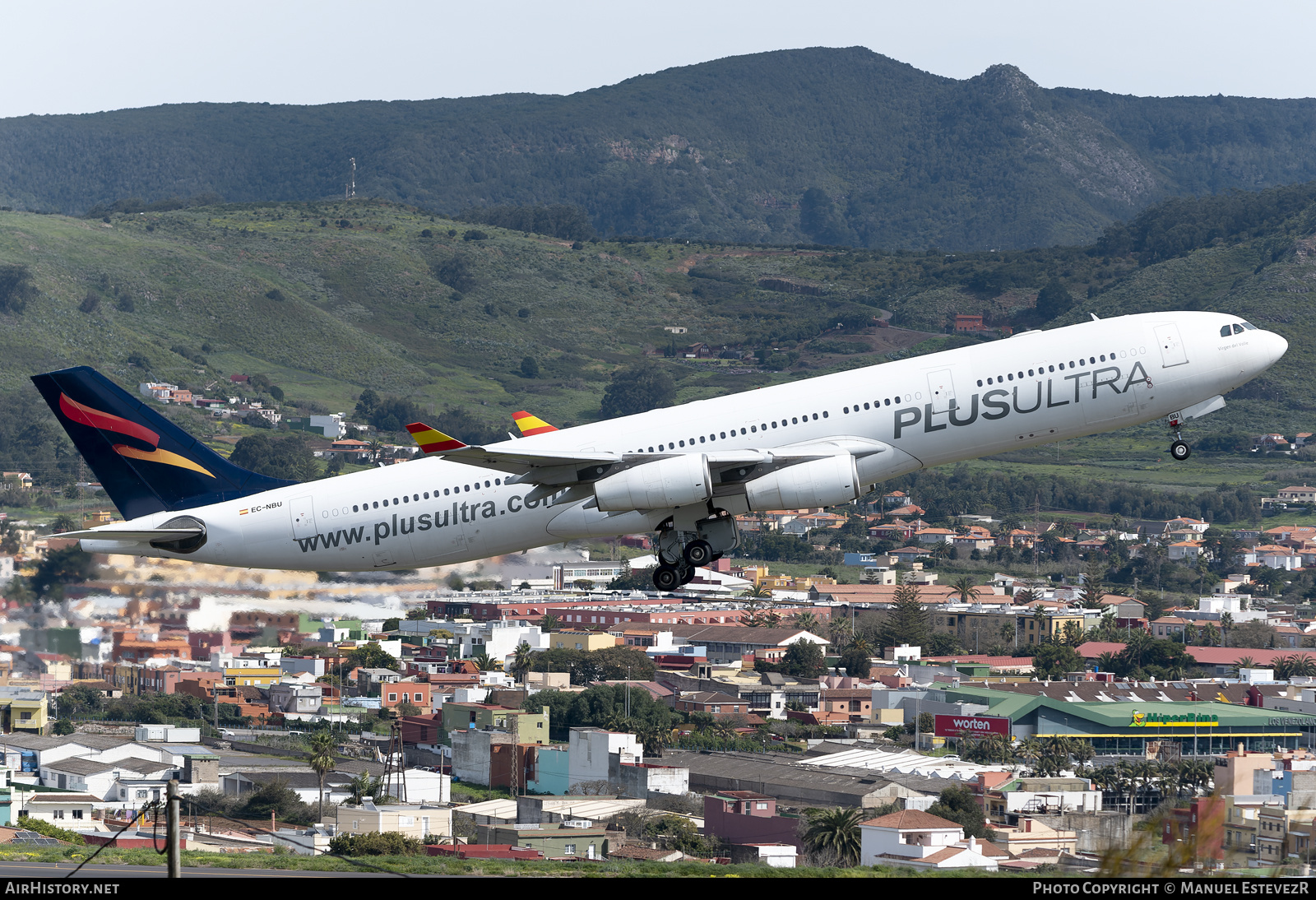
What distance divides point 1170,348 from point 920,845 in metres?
17.3

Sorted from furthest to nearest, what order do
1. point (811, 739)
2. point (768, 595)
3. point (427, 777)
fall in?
point (768, 595)
point (811, 739)
point (427, 777)

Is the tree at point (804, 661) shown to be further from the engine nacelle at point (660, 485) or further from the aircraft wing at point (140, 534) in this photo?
the engine nacelle at point (660, 485)

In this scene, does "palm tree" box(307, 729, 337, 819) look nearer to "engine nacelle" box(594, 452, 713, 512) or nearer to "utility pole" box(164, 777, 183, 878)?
"engine nacelle" box(594, 452, 713, 512)

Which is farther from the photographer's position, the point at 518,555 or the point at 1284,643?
the point at 1284,643

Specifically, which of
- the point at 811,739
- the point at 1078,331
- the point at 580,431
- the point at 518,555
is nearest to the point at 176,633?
the point at 518,555

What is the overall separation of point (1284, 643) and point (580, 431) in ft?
378

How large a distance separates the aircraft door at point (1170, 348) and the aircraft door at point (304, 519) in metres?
21.4

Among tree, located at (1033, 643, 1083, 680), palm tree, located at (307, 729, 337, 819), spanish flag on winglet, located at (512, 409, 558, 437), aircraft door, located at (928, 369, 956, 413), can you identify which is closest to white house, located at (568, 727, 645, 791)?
palm tree, located at (307, 729, 337, 819)

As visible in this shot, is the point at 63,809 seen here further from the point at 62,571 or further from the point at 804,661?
the point at 804,661

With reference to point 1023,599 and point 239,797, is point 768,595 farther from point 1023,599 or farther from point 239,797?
point 239,797

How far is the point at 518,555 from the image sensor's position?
47.1m
